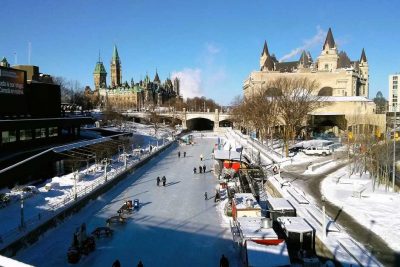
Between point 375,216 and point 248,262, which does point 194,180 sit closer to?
point 375,216

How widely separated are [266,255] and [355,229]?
6.72 meters

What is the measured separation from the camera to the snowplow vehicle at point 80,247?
1677cm

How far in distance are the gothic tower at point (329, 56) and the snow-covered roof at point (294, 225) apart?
315ft

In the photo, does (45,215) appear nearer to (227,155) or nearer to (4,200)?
(4,200)

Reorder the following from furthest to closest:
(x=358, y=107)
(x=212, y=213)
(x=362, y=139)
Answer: (x=358, y=107) < (x=362, y=139) < (x=212, y=213)

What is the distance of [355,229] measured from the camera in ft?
63.5

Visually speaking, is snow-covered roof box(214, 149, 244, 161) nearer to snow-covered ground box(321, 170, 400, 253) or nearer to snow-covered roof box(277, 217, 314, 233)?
snow-covered ground box(321, 170, 400, 253)

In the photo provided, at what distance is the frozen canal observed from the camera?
17.3 meters

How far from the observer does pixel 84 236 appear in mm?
18188

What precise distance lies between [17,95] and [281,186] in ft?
83.5

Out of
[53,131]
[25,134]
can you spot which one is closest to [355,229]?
[25,134]

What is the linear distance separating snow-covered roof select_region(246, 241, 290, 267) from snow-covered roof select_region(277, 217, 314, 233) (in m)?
2.15

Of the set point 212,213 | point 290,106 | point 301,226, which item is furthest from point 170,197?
point 290,106

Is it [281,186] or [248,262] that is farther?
[281,186]
